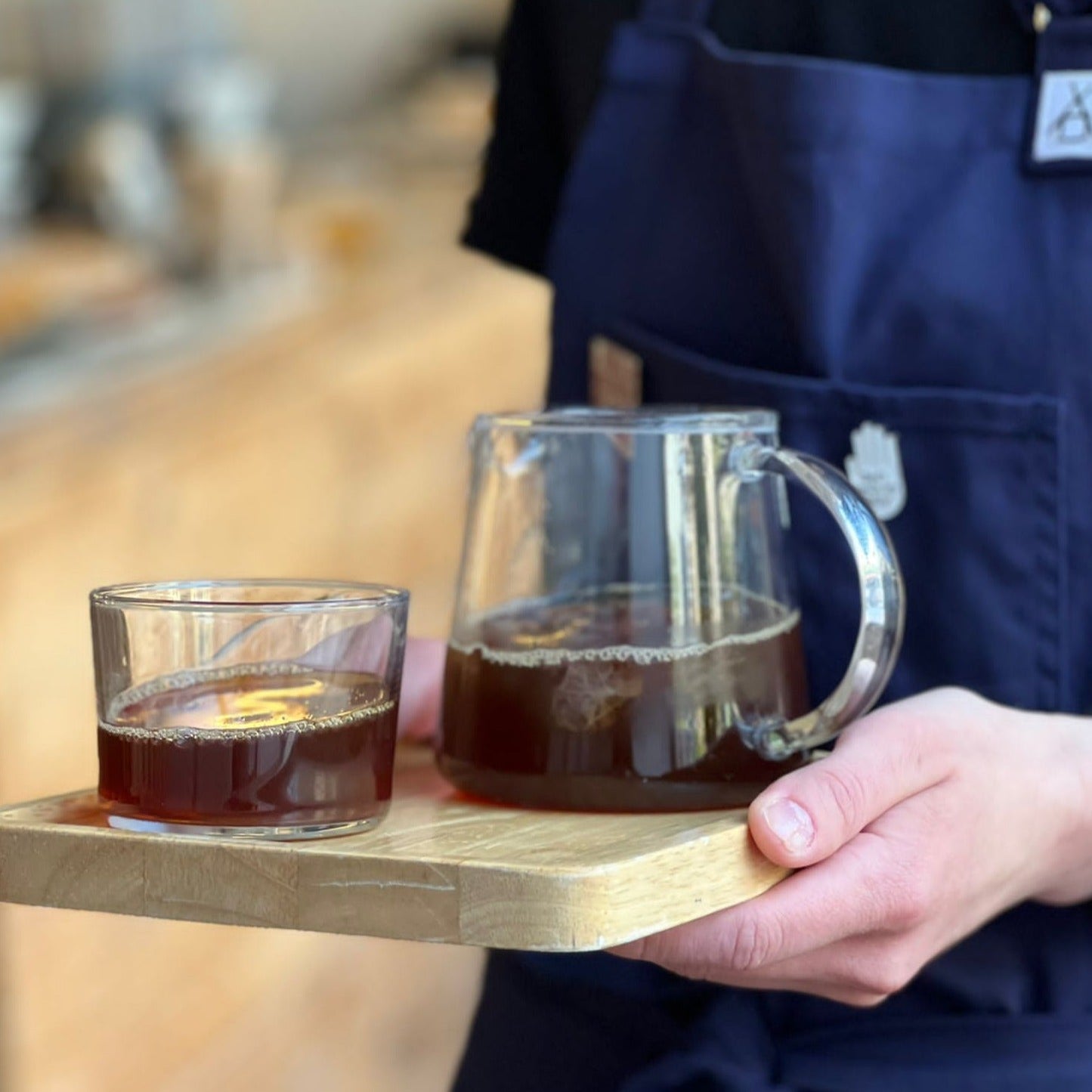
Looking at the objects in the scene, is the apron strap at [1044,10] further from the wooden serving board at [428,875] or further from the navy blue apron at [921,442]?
the wooden serving board at [428,875]

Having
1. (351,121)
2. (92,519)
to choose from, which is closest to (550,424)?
(92,519)

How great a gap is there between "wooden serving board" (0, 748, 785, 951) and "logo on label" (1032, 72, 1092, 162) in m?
0.37

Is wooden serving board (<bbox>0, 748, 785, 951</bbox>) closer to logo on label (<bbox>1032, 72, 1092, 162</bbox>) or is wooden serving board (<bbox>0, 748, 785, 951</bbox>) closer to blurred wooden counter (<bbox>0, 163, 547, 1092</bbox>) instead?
logo on label (<bbox>1032, 72, 1092, 162</bbox>)

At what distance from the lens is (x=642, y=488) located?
29.5 inches

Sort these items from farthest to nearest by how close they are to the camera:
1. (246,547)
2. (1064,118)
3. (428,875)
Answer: (246,547) < (1064,118) < (428,875)

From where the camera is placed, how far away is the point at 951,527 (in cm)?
85

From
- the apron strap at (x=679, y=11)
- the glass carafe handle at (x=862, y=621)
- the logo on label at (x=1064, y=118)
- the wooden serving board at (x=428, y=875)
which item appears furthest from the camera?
the apron strap at (x=679, y=11)

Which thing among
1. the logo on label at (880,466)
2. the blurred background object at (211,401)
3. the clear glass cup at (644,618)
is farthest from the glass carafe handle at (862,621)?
the blurred background object at (211,401)

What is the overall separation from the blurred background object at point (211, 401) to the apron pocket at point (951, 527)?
915 mm

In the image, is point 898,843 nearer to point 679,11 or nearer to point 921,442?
point 921,442

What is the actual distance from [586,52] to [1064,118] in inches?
11.9

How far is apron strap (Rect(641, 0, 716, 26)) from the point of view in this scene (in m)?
0.93

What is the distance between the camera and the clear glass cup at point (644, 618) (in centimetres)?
71

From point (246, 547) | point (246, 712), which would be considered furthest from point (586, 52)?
point (246, 547)
